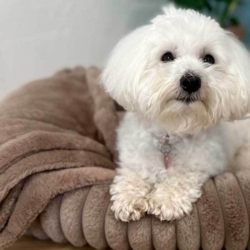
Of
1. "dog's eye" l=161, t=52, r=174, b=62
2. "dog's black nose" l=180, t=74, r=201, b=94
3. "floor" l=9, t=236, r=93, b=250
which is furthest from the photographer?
"floor" l=9, t=236, r=93, b=250

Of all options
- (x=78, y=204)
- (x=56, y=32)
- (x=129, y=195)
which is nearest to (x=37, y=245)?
(x=78, y=204)

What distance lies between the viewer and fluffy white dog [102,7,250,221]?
133cm

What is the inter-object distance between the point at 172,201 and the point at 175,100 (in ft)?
0.96

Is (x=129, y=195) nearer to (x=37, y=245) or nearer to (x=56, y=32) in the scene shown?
(x=37, y=245)

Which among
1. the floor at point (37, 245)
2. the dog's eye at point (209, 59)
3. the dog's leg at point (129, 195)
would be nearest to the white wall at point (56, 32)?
the floor at point (37, 245)

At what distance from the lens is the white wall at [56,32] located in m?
2.28

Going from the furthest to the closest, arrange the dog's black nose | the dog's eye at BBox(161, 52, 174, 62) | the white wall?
the white wall, the dog's eye at BBox(161, 52, 174, 62), the dog's black nose

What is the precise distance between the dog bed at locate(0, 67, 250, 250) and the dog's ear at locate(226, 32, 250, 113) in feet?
0.81

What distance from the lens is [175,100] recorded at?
1.31 m

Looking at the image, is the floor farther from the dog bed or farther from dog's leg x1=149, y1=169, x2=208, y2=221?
dog's leg x1=149, y1=169, x2=208, y2=221

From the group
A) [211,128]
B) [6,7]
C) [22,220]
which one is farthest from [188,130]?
[6,7]

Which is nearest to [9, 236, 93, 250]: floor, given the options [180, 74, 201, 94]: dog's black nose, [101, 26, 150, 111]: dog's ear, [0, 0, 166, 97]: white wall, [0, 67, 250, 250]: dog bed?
[0, 67, 250, 250]: dog bed

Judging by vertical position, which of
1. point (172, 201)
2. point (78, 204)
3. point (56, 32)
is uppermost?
point (56, 32)

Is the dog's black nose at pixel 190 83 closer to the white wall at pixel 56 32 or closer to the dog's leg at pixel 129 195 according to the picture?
the dog's leg at pixel 129 195
